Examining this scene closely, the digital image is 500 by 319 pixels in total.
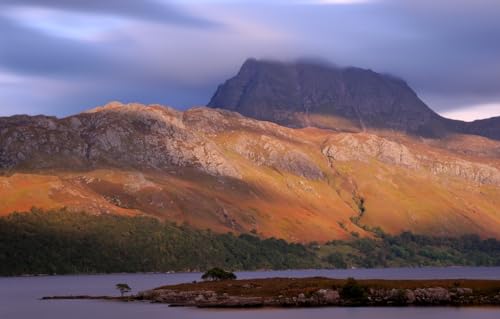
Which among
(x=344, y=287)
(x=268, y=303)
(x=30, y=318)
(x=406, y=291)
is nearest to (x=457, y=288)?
(x=406, y=291)

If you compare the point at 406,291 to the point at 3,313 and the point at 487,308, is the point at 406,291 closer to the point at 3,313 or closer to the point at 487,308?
the point at 487,308

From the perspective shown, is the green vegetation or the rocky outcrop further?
the green vegetation

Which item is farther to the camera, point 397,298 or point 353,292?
point 353,292

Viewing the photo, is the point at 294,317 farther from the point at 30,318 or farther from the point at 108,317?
the point at 30,318

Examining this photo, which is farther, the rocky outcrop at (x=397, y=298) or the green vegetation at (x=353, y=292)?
the green vegetation at (x=353, y=292)

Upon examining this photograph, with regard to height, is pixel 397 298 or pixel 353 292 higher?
pixel 353 292

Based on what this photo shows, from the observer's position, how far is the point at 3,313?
644 feet

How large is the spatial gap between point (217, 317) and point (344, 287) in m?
35.3

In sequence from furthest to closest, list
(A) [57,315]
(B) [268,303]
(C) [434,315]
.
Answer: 1. (B) [268,303]
2. (A) [57,315]
3. (C) [434,315]

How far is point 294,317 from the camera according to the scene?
166125mm

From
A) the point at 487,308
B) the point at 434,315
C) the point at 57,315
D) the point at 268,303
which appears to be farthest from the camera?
the point at 268,303

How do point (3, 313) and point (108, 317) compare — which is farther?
point (3, 313)

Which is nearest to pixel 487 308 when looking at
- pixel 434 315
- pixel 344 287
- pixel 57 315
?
pixel 434 315

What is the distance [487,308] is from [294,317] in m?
37.3
